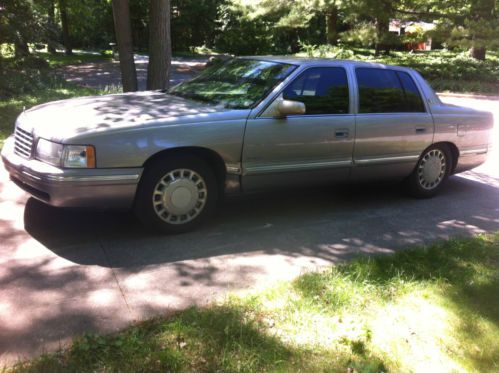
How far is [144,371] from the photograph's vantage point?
2723 millimetres

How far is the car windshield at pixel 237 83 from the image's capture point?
17.0ft

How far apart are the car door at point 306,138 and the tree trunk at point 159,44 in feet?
14.1

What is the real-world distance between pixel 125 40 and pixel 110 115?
5.24 meters

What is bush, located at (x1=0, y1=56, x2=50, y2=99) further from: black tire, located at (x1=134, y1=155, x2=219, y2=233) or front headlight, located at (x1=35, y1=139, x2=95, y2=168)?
black tire, located at (x1=134, y1=155, x2=219, y2=233)

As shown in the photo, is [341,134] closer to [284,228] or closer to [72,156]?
[284,228]

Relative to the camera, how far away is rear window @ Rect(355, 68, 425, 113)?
19.0ft

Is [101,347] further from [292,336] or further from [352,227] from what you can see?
[352,227]

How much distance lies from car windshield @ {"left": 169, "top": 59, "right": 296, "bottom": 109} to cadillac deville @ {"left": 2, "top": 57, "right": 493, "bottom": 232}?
0.05 ft

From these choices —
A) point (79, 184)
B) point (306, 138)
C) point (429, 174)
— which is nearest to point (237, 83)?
point (306, 138)

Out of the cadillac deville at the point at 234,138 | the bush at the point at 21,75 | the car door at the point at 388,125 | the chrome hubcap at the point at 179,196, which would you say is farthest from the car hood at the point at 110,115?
the bush at the point at 21,75

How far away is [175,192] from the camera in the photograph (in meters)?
4.65

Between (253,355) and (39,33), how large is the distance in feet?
38.0

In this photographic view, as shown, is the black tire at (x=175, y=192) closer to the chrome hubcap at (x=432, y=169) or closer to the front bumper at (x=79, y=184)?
the front bumper at (x=79, y=184)

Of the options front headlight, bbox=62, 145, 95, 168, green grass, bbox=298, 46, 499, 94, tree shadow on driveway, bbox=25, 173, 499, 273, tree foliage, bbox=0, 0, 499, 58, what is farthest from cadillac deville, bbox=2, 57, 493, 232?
green grass, bbox=298, 46, 499, 94
